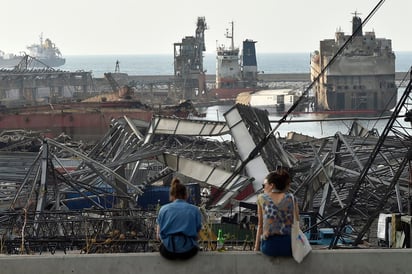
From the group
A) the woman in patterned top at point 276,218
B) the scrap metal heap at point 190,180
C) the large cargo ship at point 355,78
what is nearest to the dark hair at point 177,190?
the woman in patterned top at point 276,218

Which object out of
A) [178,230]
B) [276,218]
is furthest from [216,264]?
[276,218]

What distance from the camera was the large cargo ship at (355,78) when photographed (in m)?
146

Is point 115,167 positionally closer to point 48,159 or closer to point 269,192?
point 48,159

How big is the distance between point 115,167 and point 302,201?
25.5 ft

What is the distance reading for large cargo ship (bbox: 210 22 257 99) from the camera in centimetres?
18200

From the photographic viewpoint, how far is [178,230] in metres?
9.81

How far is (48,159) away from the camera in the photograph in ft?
88.3

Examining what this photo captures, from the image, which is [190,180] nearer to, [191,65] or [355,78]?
[355,78]

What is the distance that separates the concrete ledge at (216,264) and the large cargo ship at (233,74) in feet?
553

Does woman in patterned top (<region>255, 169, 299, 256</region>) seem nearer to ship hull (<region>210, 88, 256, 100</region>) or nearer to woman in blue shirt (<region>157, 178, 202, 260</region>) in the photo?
woman in blue shirt (<region>157, 178, 202, 260</region>)

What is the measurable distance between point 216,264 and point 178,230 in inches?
21.2

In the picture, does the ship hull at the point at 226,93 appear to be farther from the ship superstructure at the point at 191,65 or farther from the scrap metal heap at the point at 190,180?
the scrap metal heap at the point at 190,180

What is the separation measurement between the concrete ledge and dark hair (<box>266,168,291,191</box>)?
748mm

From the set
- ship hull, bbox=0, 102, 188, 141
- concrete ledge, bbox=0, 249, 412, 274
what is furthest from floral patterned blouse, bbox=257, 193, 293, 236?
ship hull, bbox=0, 102, 188, 141
